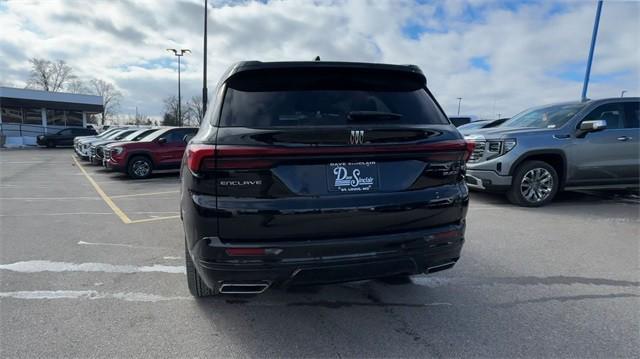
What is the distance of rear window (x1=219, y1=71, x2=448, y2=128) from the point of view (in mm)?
2539

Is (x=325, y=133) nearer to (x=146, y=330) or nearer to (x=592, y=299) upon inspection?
(x=146, y=330)

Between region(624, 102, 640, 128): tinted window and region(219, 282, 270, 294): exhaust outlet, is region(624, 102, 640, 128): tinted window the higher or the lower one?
the higher one

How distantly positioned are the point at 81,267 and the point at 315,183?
123 inches

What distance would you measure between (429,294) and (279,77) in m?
2.26

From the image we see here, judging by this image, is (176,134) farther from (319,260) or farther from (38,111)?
(38,111)

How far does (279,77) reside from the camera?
2.69 m

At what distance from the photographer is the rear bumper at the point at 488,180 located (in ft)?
22.1

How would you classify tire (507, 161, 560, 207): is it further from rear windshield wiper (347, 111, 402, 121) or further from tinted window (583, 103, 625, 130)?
rear windshield wiper (347, 111, 402, 121)

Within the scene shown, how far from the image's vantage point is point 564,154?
22.1ft

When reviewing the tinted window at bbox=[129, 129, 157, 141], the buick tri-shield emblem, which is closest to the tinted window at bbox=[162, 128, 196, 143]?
the tinted window at bbox=[129, 129, 157, 141]

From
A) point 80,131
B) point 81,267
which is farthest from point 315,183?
point 80,131

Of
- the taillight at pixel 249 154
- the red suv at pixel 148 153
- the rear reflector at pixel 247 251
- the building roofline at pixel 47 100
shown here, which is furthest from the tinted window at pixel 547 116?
the building roofline at pixel 47 100

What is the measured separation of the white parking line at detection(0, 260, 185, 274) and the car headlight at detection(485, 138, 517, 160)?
18.0 ft

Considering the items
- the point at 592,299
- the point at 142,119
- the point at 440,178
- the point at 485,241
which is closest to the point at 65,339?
the point at 440,178
